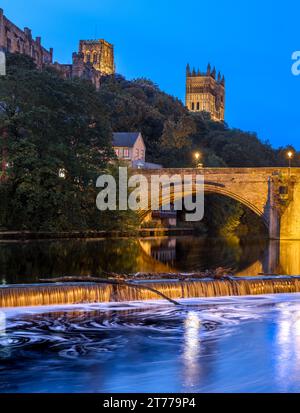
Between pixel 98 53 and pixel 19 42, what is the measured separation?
5437cm

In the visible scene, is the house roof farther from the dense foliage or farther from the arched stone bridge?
the dense foliage

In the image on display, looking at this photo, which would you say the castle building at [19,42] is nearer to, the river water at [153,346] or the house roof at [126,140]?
the house roof at [126,140]

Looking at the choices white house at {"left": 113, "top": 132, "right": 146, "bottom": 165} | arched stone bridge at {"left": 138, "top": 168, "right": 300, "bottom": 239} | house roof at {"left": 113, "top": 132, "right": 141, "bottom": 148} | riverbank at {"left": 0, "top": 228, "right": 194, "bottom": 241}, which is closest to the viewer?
riverbank at {"left": 0, "top": 228, "right": 194, "bottom": 241}

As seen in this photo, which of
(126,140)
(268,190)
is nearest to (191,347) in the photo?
(268,190)

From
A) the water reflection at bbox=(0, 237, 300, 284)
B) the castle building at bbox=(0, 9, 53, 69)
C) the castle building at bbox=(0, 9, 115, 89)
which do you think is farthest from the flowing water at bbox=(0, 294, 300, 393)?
the castle building at bbox=(0, 9, 53, 69)

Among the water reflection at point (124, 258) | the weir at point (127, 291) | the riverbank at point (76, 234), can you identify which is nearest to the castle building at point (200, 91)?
the riverbank at point (76, 234)

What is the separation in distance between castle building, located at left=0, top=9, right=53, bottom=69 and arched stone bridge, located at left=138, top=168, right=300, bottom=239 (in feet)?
122

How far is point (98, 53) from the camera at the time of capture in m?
133

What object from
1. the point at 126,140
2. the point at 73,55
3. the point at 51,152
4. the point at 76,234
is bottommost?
the point at 76,234

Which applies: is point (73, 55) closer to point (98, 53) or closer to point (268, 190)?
point (98, 53)

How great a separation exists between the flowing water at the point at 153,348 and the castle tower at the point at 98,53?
393 feet

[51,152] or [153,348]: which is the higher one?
[51,152]

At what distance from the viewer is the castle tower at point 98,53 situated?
13200 centimetres

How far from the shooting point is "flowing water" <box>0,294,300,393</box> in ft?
32.2
